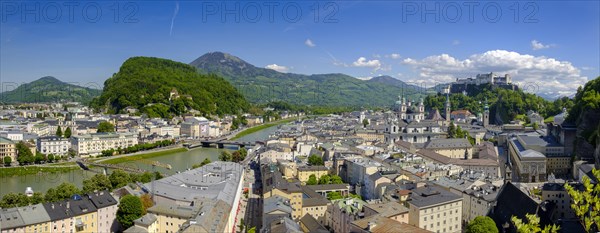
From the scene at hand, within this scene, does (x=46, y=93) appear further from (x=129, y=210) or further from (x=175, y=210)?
(x=175, y=210)

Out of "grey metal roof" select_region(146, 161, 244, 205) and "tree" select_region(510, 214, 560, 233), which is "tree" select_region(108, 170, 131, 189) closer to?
"grey metal roof" select_region(146, 161, 244, 205)

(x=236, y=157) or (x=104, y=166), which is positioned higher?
(x=236, y=157)

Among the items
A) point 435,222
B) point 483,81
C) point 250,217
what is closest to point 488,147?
point 435,222

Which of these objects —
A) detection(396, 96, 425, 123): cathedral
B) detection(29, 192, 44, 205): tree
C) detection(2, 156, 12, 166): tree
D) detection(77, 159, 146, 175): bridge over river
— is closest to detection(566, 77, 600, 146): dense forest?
detection(396, 96, 425, 123): cathedral

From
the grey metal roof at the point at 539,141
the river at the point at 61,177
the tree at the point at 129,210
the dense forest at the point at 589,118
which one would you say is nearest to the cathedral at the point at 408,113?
the grey metal roof at the point at 539,141

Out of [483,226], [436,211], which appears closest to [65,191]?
[436,211]

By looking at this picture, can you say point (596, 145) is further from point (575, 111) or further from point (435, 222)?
point (435, 222)

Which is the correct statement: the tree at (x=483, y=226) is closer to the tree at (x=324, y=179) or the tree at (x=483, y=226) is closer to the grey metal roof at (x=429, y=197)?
the grey metal roof at (x=429, y=197)
